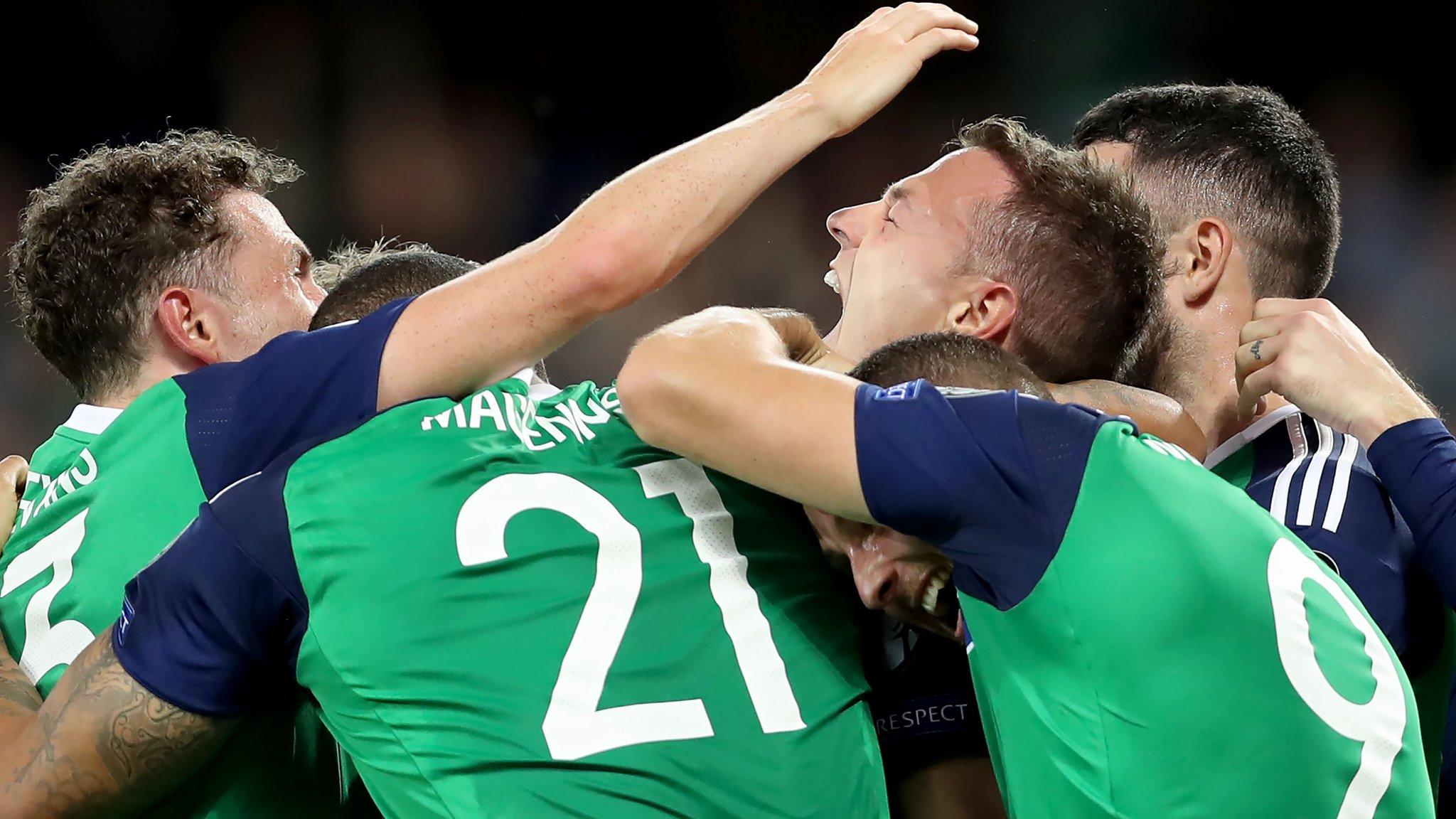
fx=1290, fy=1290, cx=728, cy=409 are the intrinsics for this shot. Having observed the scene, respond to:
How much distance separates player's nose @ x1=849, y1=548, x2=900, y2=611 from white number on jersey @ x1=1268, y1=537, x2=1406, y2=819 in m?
0.48

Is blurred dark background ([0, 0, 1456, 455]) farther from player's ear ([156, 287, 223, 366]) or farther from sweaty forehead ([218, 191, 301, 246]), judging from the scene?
player's ear ([156, 287, 223, 366])

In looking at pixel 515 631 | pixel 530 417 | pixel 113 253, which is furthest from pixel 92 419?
pixel 515 631

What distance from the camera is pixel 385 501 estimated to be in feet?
5.63

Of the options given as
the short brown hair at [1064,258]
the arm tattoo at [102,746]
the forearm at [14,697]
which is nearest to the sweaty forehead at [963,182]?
the short brown hair at [1064,258]

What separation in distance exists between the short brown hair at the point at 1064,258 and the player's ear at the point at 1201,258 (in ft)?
1.57

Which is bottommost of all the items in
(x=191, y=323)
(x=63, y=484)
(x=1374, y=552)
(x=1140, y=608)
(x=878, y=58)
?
(x=1374, y=552)

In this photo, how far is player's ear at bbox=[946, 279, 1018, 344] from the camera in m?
2.33

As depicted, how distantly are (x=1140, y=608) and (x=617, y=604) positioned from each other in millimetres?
660

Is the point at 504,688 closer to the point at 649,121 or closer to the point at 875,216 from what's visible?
the point at 875,216

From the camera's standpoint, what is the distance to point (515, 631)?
1682mm

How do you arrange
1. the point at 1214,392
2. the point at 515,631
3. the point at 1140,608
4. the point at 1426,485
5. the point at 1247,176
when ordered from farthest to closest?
1. the point at 1247,176
2. the point at 1214,392
3. the point at 1426,485
4. the point at 515,631
5. the point at 1140,608

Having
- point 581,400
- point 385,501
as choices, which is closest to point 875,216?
point 581,400

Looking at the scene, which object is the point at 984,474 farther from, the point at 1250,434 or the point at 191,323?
the point at 191,323

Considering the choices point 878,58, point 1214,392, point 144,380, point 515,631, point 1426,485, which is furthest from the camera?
point 144,380
